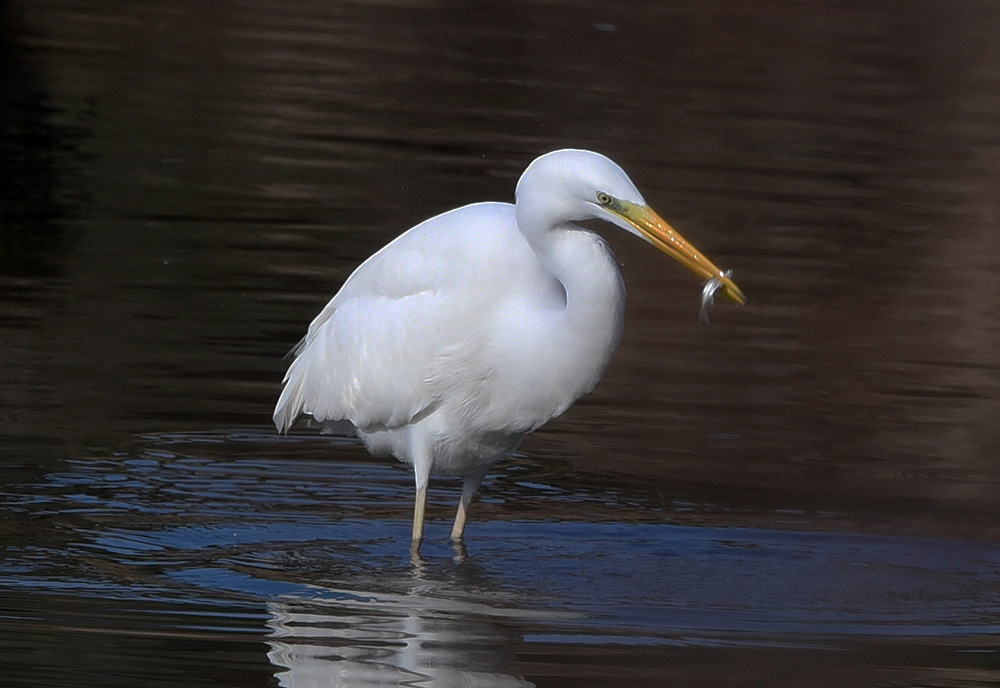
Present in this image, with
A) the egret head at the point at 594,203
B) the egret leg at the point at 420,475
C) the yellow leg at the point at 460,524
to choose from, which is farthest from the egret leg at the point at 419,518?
the egret head at the point at 594,203

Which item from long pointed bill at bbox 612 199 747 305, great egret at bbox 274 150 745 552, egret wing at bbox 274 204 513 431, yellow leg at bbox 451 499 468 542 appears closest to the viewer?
long pointed bill at bbox 612 199 747 305

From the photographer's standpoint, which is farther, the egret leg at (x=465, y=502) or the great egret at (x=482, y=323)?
the egret leg at (x=465, y=502)

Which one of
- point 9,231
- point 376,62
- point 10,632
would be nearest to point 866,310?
point 9,231

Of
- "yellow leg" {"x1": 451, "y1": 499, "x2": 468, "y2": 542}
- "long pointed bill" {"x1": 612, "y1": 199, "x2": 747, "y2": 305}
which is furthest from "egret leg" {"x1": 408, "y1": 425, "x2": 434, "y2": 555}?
"long pointed bill" {"x1": 612, "y1": 199, "x2": 747, "y2": 305}

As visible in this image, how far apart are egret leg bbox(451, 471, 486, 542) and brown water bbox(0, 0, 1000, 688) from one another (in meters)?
0.09

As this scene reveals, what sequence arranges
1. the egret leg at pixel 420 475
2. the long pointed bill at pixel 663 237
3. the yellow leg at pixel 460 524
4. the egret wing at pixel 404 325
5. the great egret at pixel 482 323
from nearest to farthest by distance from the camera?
the long pointed bill at pixel 663 237, the great egret at pixel 482 323, the egret wing at pixel 404 325, the egret leg at pixel 420 475, the yellow leg at pixel 460 524

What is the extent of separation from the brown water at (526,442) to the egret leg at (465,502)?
0.09m

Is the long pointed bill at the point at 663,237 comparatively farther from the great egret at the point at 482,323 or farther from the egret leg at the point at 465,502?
the egret leg at the point at 465,502

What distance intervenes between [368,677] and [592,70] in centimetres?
1515

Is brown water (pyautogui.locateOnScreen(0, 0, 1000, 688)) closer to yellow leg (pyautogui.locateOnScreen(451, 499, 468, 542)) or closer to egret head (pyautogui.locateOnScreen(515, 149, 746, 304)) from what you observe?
yellow leg (pyautogui.locateOnScreen(451, 499, 468, 542))

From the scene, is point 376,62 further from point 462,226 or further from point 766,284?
point 462,226

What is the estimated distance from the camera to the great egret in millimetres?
5434

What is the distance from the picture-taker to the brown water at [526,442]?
17.4ft

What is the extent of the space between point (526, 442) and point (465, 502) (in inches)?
50.9
